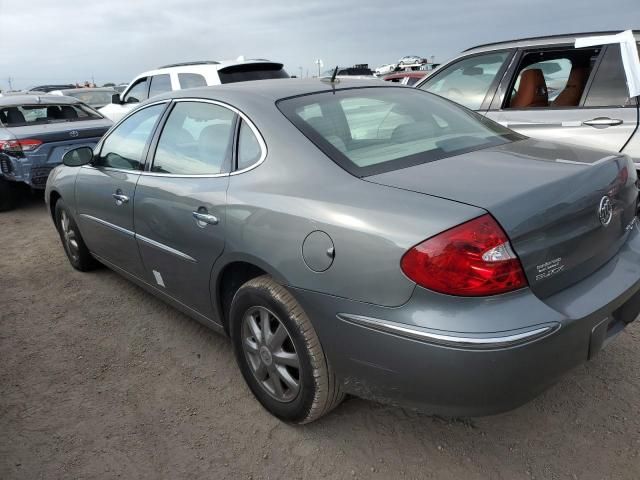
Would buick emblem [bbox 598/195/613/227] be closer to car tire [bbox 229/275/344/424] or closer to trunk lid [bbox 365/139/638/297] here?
trunk lid [bbox 365/139/638/297]

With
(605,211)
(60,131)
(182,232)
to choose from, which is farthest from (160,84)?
(605,211)

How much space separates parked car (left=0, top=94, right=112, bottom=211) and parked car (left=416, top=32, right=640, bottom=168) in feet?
15.0

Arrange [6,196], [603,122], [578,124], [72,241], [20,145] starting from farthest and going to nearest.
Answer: [6,196] → [20,145] → [72,241] → [578,124] → [603,122]

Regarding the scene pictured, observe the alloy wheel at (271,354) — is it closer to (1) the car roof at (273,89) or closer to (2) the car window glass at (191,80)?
(1) the car roof at (273,89)

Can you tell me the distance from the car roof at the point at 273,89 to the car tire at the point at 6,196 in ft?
17.0

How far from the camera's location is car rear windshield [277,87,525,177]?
2.23 meters

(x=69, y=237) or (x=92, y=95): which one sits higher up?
(x=92, y=95)

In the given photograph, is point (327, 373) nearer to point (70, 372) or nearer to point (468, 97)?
point (70, 372)

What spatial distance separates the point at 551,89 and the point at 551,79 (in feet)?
0.36

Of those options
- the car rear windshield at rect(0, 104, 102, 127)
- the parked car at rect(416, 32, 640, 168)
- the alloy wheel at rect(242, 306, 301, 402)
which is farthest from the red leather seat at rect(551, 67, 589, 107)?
the car rear windshield at rect(0, 104, 102, 127)

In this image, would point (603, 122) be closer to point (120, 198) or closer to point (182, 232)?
point (182, 232)

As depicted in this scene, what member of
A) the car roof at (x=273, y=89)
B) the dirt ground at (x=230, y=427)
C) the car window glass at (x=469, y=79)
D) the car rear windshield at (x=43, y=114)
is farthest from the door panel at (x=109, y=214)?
the car rear windshield at (x=43, y=114)

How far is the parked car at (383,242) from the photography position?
1729 millimetres

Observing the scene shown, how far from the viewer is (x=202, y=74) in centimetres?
713
